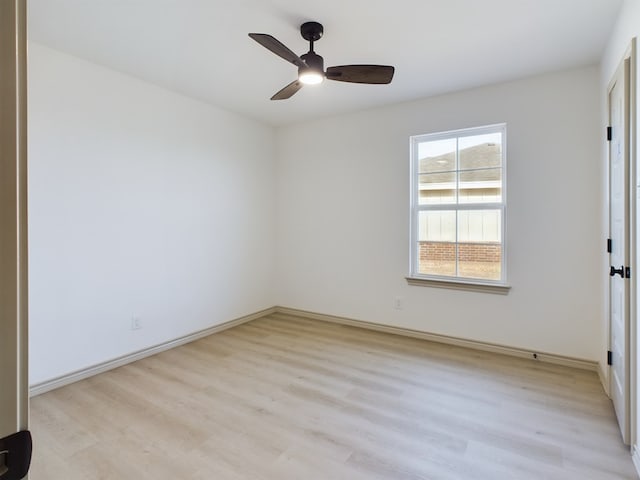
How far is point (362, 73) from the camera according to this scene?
2.41 m

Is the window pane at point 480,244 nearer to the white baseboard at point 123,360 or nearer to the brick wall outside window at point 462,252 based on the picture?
the brick wall outside window at point 462,252

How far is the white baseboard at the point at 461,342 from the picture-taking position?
3.08 m

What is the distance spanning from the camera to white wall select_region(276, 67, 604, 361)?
3.04m

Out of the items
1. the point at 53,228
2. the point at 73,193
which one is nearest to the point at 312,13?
the point at 73,193

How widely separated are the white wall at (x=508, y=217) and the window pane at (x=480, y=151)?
0.51ft

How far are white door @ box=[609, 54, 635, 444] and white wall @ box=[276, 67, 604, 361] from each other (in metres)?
0.58

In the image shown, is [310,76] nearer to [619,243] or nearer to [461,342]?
[619,243]

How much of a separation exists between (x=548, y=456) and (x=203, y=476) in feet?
6.10

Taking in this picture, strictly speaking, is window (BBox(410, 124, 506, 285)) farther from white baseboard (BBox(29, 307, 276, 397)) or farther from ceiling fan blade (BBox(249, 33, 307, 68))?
white baseboard (BBox(29, 307, 276, 397))

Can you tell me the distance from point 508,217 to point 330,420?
248cm

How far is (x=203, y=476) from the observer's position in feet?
5.82

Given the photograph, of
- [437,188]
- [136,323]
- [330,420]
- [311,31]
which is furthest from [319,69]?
[136,323]

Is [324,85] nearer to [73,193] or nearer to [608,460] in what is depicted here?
[73,193]
